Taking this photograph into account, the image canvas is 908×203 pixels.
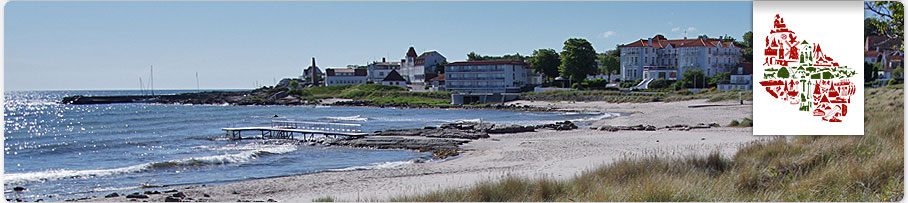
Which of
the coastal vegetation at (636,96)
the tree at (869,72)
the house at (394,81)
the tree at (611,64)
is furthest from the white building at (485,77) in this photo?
the tree at (869,72)

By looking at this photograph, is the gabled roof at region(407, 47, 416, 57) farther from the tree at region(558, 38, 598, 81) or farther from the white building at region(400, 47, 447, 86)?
the tree at region(558, 38, 598, 81)

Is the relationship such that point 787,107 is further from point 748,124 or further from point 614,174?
point 748,124

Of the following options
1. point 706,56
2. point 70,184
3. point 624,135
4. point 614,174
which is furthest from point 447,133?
point 706,56

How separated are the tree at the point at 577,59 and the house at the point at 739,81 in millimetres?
15045

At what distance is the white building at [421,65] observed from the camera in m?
94.3

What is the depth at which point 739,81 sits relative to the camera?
57.3m

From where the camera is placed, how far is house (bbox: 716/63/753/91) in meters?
56.6

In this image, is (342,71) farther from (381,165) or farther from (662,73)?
(381,165)


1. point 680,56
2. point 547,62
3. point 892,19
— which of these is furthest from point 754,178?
point 547,62

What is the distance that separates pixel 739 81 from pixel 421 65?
4996 centimetres

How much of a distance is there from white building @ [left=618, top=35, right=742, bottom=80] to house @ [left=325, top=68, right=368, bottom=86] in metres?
48.1

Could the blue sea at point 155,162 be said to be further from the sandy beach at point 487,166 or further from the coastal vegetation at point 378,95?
the coastal vegetation at point 378,95

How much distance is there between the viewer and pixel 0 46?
6797 mm

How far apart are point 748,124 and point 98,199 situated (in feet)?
→ 65.5
